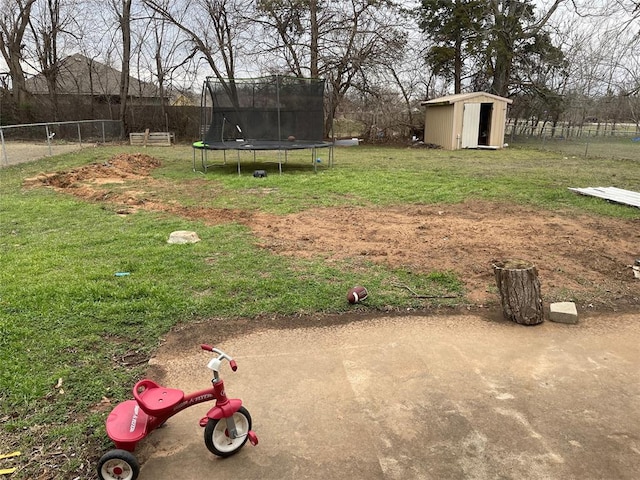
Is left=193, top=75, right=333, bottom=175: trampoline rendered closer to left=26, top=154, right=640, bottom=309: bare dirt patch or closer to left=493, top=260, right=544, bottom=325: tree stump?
left=26, top=154, right=640, bottom=309: bare dirt patch

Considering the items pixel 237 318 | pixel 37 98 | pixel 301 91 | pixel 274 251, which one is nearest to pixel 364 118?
pixel 301 91

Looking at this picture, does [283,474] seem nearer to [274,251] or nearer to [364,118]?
[274,251]

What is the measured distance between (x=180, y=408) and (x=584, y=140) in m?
19.2

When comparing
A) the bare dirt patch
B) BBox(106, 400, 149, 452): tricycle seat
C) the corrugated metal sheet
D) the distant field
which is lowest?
BBox(106, 400, 149, 452): tricycle seat

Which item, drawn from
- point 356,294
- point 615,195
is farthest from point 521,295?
point 615,195

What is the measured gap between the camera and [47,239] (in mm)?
5258

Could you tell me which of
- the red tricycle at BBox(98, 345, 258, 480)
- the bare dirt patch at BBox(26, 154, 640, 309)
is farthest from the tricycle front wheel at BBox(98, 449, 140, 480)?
the bare dirt patch at BBox(26, 154, 640, 309)

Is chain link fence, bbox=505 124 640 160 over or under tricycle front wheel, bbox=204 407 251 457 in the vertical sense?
over

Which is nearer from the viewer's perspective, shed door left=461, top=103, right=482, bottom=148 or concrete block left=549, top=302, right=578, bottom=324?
concrete block left=549, top=302, right=578, bottom=324

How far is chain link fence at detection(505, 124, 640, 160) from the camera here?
50.3ft

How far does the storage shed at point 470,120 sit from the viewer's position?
18.1 metres

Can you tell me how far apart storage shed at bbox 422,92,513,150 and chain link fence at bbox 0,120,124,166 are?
14105 millimetres

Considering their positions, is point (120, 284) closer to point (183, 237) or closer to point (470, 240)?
point (183, 237)

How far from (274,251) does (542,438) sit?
330cm
